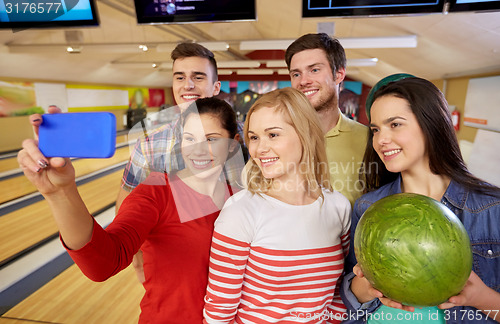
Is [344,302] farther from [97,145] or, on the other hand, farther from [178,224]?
[97,145]

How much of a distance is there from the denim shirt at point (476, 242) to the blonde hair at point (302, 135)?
0.28 meters

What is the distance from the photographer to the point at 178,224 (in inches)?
34.1

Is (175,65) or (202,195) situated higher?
(175,65)

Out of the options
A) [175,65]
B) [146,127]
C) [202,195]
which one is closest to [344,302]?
[202,195]

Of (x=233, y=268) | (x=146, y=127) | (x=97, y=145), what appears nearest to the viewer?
(x=97, y=145)

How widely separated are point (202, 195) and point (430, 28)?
3501mm

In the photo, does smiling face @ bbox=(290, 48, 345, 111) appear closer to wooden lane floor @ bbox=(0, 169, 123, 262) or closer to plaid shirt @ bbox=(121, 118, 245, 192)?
plaid shirt @ bbox=(121, 118, 245, 192)

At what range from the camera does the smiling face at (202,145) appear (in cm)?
93

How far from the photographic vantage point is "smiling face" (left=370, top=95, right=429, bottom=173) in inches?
33.1

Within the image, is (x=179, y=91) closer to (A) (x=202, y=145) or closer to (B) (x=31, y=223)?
(A) (x=202, y=145)

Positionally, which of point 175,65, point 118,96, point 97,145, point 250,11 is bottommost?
point 118,96

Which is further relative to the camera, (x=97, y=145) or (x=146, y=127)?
(x=146, y=127)

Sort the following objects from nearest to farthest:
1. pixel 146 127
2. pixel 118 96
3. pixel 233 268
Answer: pixel 233 268, pixel 146 127, pixel 118 96

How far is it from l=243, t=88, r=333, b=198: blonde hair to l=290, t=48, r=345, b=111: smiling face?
0.44 meters
